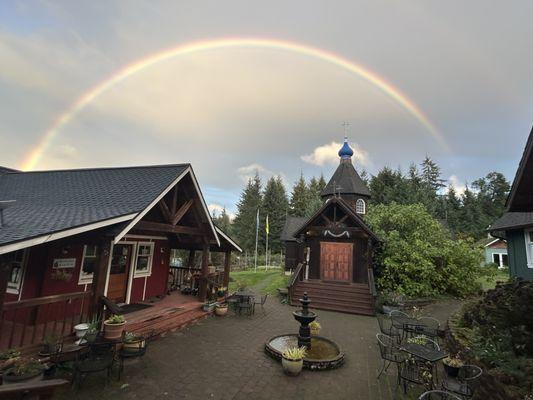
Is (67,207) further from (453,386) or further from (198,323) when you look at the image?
(453,386)

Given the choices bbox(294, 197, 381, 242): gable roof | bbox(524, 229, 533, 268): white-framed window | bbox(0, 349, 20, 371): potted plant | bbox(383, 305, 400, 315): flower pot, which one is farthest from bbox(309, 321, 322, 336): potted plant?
bbox(524, 229, 533, 268): white-framed window

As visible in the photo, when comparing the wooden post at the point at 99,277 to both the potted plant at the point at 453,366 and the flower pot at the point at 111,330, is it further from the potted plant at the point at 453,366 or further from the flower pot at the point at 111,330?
the potted plant at the point at 453,366

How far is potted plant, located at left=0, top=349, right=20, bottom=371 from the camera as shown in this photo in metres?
5.16

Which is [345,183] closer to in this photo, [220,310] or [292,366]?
[220,310]

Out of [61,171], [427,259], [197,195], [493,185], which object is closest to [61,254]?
[197,195]

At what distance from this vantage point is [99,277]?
23.7 ft

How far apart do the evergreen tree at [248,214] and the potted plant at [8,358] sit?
43.3 m

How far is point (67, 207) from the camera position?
341 inches

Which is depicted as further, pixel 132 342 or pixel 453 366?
pixel 132 342

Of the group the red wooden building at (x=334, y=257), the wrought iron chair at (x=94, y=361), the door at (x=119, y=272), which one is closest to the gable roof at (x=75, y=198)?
the door at (x=119, y=272)

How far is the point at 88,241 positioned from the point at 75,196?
3.29 metres

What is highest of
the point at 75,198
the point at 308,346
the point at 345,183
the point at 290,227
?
the point at 345,183

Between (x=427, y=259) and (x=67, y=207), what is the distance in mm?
16725

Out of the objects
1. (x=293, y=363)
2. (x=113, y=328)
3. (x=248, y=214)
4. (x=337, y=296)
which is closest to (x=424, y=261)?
(x=337, y=296)
